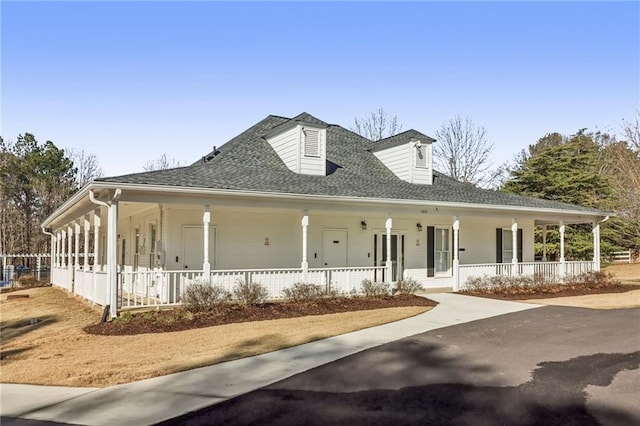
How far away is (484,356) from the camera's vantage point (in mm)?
7824

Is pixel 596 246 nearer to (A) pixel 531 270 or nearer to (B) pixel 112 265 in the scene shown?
(A) pixel 531 270

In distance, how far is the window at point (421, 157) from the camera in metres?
19.6

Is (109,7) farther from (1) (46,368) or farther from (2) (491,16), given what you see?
(2) (491,16)

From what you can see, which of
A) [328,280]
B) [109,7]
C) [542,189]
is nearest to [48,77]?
[109,7]

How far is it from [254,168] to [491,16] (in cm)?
847

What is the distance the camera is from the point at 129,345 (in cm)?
906

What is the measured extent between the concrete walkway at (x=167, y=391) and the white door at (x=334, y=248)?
25.4 ft

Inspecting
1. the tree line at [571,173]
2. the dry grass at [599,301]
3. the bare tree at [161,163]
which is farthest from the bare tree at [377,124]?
the dry grass at [599,301]

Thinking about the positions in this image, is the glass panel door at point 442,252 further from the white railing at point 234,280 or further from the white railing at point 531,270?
the white railing at point 234,280

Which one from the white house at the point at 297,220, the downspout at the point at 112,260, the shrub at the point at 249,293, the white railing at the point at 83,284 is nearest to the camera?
the downspout at the point at 112,260

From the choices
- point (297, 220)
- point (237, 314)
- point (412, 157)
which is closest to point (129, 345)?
point (237, 314)

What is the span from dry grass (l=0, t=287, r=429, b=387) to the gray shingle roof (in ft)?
12.6

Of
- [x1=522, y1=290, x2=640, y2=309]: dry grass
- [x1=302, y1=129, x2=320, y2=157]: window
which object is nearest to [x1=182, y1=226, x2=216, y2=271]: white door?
[x1=302, y1=129, x2=320, y2=157]: window

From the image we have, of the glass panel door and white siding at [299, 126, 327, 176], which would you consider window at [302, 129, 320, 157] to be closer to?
white siding at [299, 126, 327, 176]
